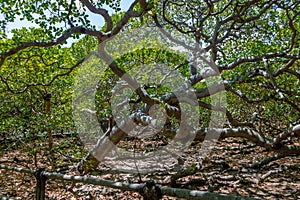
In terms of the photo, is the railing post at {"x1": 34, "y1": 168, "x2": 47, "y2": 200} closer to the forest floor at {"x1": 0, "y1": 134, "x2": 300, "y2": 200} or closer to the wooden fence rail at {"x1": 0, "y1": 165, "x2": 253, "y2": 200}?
the wooden fence rail at {"x1": 0, "y1": 165, "x2": 253, "y2": 200}

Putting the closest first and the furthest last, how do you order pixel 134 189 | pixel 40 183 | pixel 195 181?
pixel 134 189 → pixel 40 183 → pixel 195 181

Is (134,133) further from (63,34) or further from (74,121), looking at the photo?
(63,34)

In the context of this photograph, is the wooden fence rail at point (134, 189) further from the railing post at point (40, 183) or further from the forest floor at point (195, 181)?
the forest floor at point (195, 181)

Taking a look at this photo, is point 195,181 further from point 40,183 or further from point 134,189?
point 134,189

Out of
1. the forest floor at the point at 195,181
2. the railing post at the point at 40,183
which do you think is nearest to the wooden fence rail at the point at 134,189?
the railing post at the point at 40,183

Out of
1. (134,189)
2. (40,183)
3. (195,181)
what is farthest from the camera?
(195,181)

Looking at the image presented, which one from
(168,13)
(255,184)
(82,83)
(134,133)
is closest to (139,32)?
(168,13)

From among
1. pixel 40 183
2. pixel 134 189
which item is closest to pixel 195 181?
pixel 40 183

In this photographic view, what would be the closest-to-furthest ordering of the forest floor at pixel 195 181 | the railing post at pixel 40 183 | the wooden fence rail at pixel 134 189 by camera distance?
the wooden fence rail at pixel 134 189
the railing post at pixel 40 183
the forest floor at pixel 195 181

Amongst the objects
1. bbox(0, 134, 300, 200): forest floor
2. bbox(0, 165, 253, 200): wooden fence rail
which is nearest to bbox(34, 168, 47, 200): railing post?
bbox(0, 165, 253, 200): wooden fence rail

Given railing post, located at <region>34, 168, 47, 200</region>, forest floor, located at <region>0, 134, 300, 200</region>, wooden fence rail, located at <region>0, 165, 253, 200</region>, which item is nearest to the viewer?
wooden fence rail, located at <region>0, 165, 253, 200</region>

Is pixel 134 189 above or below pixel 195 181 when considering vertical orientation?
below

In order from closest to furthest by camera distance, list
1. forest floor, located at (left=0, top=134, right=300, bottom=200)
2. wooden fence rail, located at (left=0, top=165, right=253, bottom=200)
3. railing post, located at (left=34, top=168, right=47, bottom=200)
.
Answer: wooden fence rail, located at (left=0, top=165, right=253, bottom=200) < railing post, located at (left=34, top=168, right=47, bottom=200) < forest floor, located at (left=0, top=134, right=300, bottom=200)

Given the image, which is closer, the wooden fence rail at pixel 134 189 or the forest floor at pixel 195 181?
the wooden fence rail at pixel 134 189
